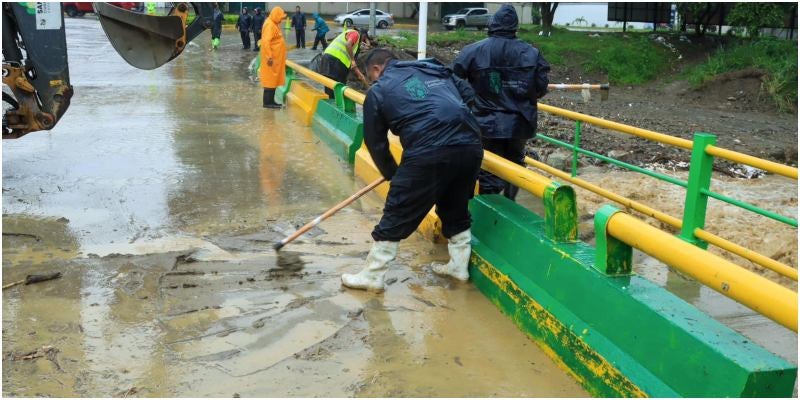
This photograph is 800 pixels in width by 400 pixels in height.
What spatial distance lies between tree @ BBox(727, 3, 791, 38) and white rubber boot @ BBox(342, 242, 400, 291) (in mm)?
22585

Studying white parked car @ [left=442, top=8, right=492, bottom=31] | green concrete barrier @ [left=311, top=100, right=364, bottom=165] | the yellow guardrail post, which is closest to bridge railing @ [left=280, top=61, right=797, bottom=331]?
green concrete barrier @ [left=311, top=100, right=364, bottom=165]

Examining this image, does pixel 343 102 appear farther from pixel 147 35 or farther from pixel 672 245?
pixel 672 245

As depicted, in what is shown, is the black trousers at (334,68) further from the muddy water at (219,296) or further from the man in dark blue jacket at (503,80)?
the man in dark blue jacket at (503,80)

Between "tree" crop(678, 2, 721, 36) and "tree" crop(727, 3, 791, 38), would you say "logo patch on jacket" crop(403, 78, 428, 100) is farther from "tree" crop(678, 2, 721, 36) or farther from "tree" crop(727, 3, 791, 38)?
"tree" crop(678, 2, 721, 36)

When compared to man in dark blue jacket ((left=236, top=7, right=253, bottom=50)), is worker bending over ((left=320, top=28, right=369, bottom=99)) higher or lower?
lower

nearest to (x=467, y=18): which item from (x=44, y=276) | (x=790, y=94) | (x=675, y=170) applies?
(x=790, y=94)

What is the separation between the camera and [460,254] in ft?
15.9

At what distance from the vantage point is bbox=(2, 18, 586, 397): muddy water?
3674 mm

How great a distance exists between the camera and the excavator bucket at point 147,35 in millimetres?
6812

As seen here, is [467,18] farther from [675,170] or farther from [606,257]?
[606,257]

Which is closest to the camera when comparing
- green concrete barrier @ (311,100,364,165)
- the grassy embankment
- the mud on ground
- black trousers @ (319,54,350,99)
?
the mud on ground

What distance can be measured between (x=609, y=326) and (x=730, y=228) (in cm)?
402

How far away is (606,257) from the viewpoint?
360 centimetres

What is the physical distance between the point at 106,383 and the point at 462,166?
2.18 meters
